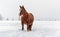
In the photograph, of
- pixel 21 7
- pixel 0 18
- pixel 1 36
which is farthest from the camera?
pixel 0 18

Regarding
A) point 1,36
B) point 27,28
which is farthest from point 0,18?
point 1,36

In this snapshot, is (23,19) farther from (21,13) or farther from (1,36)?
(1,36)

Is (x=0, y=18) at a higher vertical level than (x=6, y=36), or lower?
lower

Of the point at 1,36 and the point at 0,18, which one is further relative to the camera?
the point at 0,18

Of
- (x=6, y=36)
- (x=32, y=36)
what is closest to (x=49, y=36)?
(x=32, y=36)

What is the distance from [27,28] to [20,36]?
0.67 m

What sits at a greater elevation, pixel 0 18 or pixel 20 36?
pixel 20 36

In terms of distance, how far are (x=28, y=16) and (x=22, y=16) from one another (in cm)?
10

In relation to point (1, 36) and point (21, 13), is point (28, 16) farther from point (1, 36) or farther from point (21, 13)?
point (1, 36)

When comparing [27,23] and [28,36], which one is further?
[27,23]

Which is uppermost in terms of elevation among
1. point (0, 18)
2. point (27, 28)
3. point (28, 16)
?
point (28, 16)

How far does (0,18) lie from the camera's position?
869 cm

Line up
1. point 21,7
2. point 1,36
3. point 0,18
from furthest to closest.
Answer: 1. point 0,18
2. point 21,7
3. point 1,36

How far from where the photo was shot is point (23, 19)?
2.79 m
